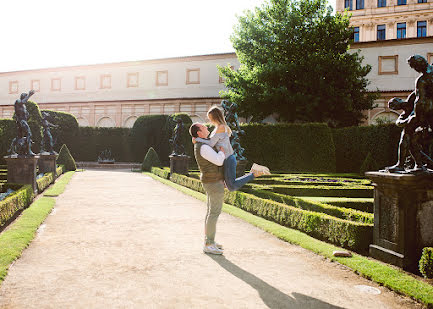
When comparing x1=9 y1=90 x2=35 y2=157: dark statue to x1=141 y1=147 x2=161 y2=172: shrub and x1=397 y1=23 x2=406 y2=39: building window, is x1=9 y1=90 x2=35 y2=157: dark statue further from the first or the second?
x1=397 y1=23 x2=406 y2=39: building window

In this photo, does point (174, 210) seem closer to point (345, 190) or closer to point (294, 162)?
point (345, 190)

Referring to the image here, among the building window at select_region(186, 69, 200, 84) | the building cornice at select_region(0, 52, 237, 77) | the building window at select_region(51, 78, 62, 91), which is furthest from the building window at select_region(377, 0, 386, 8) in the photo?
the building window at select_region(51, 78, 62, 91)

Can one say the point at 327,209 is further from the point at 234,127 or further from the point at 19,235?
the point at 234,127

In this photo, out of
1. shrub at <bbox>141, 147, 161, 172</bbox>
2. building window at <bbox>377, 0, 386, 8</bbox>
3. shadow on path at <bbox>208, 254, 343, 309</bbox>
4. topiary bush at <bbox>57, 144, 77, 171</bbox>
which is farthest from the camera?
building window at <bbox>377, 0, 386, 8</bbox>

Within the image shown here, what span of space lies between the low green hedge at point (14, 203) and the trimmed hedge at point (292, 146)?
14.7m

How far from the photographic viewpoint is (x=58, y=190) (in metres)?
11.8

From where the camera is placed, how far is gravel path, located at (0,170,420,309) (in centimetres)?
331

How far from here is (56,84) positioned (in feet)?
138

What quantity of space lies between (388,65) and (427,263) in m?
30.8

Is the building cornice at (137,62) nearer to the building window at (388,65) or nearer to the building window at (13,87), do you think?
the building window at (13,87)

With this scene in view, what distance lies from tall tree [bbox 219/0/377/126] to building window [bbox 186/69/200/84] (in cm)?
1029

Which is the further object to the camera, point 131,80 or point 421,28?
point 421,28

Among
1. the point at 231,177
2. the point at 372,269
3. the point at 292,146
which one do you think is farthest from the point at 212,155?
Result: the point at 292,146

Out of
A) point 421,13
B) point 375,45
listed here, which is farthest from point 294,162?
point 421,13
